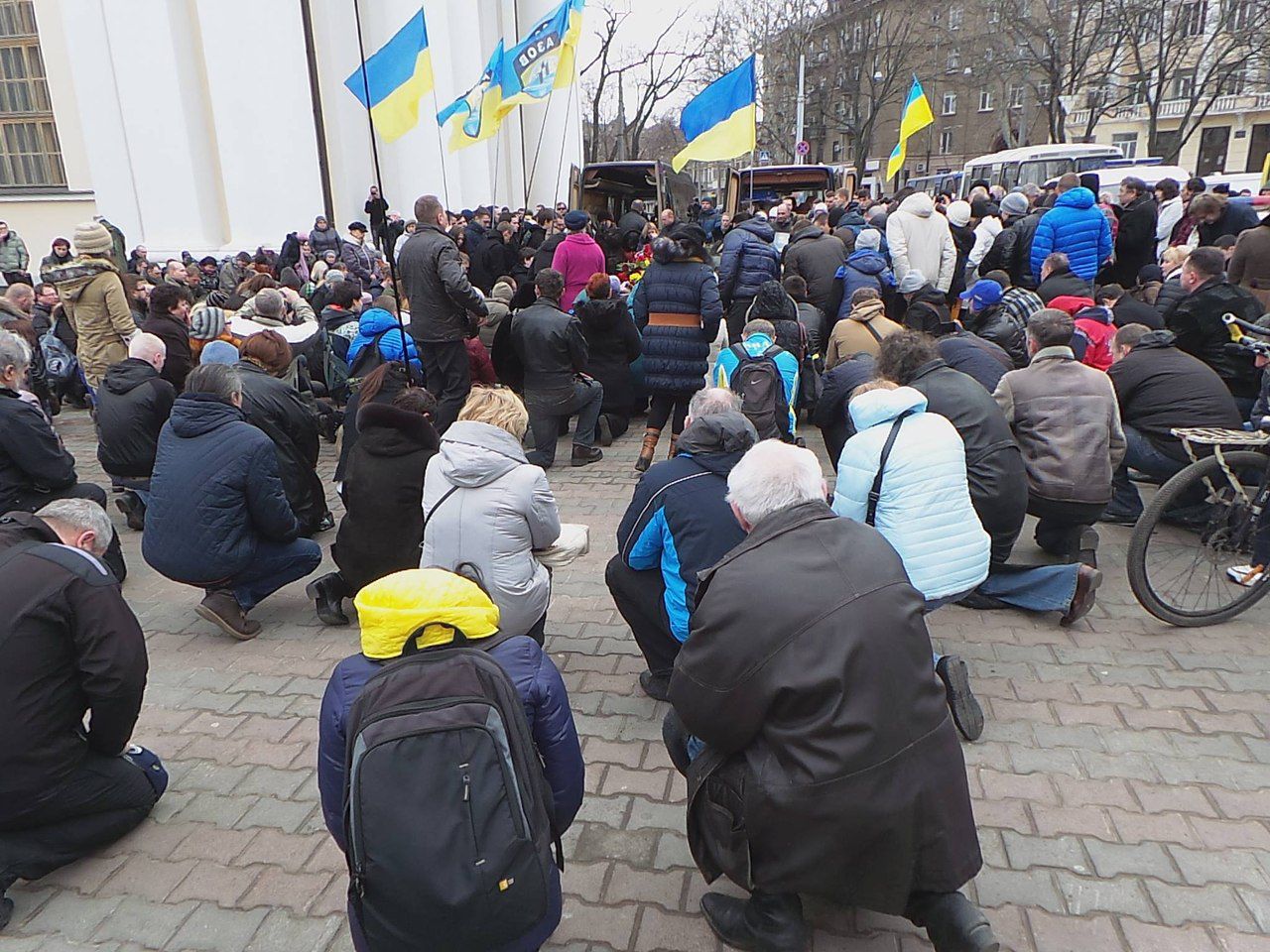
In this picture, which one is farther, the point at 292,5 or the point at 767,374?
the point at 292,5

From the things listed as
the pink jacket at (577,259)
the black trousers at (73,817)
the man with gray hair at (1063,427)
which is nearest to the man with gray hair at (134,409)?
the black trousers at (73,817)

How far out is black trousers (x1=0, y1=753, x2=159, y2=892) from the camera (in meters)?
2.69

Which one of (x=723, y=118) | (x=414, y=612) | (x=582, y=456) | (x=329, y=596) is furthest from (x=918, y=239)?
(x=414, y=612)

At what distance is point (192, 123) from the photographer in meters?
14.0

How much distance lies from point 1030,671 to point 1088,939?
1606 millimetres

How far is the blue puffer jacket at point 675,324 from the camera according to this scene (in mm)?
6559

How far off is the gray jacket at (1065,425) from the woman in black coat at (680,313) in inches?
106

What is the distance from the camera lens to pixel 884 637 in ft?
6.53

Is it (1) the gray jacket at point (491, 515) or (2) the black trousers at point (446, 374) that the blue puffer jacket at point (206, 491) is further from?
(2) the black trousers at point (446, 374)

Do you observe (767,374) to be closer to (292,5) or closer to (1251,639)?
(1251,639)

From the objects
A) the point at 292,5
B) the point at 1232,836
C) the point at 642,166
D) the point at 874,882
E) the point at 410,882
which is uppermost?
the point at 292,5

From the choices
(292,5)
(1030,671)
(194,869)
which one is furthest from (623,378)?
(292,5)

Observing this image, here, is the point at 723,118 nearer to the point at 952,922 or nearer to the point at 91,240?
the point at 91,240

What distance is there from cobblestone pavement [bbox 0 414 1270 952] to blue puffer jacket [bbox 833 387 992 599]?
0.77 m
